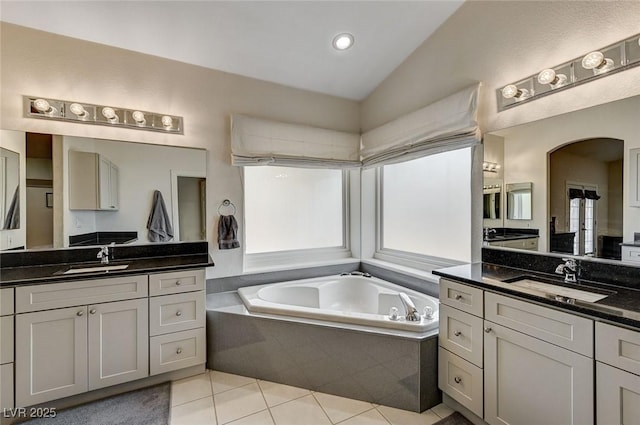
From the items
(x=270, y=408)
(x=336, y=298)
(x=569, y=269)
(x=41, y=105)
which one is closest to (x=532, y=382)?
(x=569, y=269)

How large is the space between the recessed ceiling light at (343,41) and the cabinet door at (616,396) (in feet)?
8.04

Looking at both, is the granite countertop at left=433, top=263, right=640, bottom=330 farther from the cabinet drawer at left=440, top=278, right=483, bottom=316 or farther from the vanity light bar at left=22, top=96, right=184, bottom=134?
the vanity light bar at left=22, top=96, right=184, bottom=134

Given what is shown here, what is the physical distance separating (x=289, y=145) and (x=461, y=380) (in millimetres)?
2260

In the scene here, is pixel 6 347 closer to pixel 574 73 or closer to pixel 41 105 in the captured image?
pixel 41 105

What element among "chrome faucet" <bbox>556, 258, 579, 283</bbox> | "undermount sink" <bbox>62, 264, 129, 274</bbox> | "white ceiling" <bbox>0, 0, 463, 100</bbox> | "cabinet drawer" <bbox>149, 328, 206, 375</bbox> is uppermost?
"white ceiling" <bbox>0, 0, 463, 100</bbox>

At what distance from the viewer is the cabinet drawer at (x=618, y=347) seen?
1.03 meters

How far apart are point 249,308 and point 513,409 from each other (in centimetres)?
167

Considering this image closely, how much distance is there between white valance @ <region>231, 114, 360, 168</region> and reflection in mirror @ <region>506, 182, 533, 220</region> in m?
1.54

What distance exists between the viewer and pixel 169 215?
2.39m

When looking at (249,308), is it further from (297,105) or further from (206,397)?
(297,105)

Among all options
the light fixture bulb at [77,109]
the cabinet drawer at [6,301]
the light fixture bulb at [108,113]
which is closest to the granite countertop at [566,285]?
the cabinet drawer at [6,301]

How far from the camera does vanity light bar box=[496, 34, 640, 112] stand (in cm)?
138

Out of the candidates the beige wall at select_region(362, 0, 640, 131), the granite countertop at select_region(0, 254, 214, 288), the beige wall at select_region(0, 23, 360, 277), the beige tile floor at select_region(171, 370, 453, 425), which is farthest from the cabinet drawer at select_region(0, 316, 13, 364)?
the beige wall at select_region(362, 0, 640, 131)

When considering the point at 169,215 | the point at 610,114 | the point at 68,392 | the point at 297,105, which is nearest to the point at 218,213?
the point at 169,215
